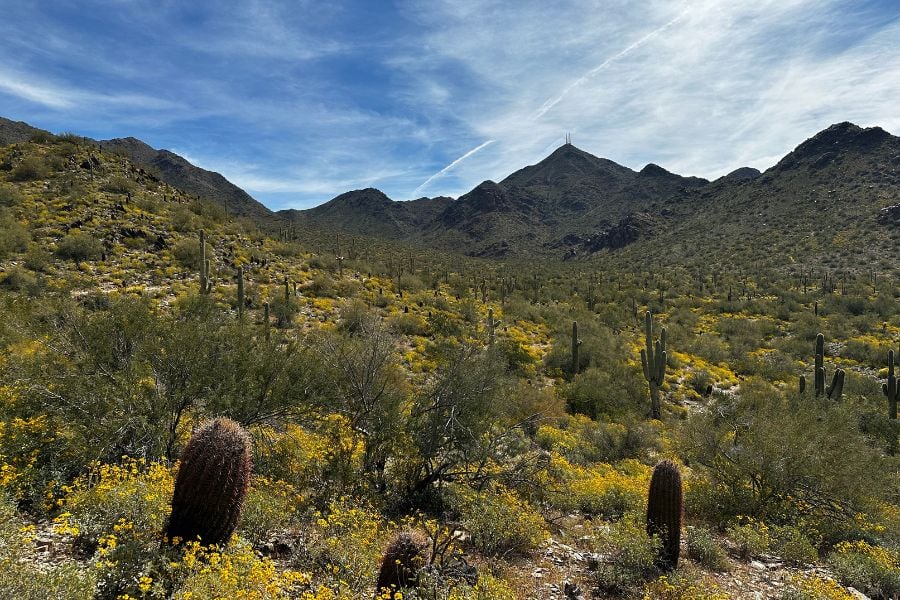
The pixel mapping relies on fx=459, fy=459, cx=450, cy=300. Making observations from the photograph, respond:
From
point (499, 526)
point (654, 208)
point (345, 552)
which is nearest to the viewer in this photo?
point (345, 552)

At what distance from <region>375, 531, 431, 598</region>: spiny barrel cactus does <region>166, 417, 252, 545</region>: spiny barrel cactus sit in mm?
1848

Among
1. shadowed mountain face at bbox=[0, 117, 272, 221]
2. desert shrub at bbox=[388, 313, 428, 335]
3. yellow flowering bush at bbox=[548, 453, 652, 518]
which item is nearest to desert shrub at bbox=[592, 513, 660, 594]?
yellow flowering bush at bbox=[548, 453, 652, 518]

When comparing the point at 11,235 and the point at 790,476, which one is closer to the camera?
the point at 790,476

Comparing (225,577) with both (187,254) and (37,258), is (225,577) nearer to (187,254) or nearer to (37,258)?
(37,258)

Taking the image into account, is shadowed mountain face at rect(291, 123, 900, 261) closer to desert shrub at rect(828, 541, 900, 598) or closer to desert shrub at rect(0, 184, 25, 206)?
desert shrub at rect(828, 541, 900, 598)

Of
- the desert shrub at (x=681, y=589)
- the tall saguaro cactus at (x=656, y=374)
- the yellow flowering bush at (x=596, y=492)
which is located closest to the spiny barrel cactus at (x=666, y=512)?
the desert shrub at (x=681, y=589)

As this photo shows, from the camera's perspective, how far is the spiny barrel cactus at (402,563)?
15.7 ft

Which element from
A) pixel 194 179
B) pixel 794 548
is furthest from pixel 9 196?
pixel 194 179

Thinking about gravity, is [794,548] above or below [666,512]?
below

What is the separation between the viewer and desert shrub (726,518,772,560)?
7.42 meters

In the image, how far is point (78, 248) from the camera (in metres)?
19.5

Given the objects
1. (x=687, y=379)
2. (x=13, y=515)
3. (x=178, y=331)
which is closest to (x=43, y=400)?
(x=178, y=331)

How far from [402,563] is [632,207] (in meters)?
112

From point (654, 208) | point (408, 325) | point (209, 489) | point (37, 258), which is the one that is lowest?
point (209, 489)
